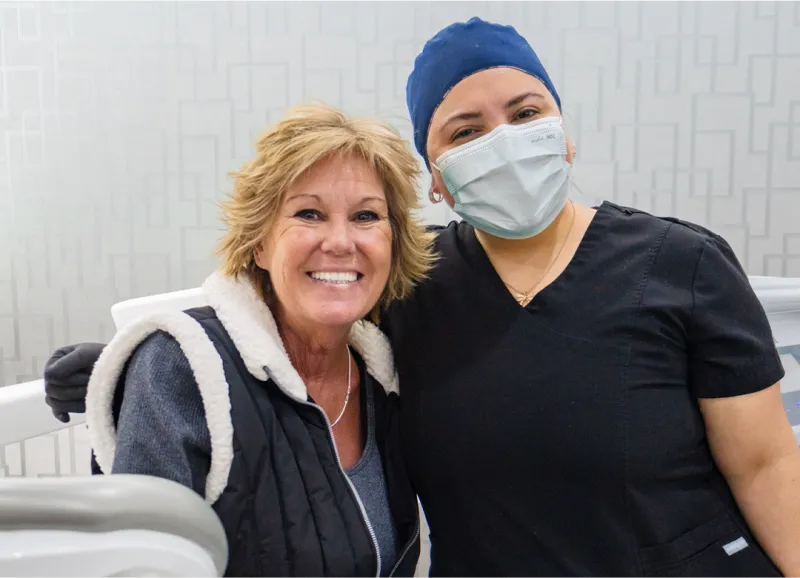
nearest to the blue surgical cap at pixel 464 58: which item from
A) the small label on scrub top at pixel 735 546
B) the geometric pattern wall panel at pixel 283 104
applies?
the geometric pattern wall panel at pixel 283 104

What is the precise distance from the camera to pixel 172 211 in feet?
6.29

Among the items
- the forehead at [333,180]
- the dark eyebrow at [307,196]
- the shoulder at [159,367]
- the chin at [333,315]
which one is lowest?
the shoulder at [159,367]

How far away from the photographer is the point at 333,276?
102 cm

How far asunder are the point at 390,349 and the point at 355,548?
1.29ft

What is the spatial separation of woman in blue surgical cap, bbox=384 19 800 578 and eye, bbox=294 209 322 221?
267 millimetres

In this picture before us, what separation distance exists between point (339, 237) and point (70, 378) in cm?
55

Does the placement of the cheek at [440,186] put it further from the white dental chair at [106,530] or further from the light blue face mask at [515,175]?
the white dental chair at [106,530]

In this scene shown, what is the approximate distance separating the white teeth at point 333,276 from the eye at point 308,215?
0.09m

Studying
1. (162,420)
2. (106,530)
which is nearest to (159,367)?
(162,420)

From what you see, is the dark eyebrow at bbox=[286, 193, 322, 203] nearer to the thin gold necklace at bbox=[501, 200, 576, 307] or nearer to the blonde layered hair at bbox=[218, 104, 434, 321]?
the blonde layered hair at bbox=[218, 104, 434, 321]

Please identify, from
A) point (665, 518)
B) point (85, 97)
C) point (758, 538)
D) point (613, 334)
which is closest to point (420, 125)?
point (613, 334)

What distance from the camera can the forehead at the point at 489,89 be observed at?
43.4 inches

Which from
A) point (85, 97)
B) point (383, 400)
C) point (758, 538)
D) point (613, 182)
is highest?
point (85, 97)

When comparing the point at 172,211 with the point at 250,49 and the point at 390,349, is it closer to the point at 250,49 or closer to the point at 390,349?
the point at 250,49
